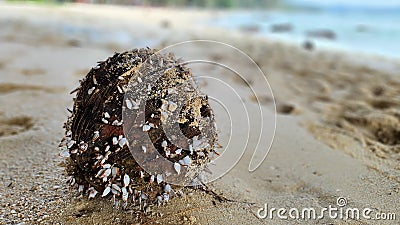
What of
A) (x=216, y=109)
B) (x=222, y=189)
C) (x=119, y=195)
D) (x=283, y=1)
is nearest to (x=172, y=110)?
(x=119, y=195)

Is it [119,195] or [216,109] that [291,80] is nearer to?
[216,109]

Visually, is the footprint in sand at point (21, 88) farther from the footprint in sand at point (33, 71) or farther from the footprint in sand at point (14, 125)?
the footprint in sand at point (14, 125)

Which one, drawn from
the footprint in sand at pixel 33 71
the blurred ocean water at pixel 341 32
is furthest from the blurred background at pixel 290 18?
the footprint in sand at pixel 33 71

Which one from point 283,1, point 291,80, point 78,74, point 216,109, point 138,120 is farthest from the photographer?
point 283,1

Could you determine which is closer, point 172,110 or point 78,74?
point 172,110

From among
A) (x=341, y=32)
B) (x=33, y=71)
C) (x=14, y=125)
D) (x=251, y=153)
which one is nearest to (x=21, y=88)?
(x=33, y=71)

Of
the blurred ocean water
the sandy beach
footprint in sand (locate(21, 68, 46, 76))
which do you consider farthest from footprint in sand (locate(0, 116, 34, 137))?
the blurred ocean water
